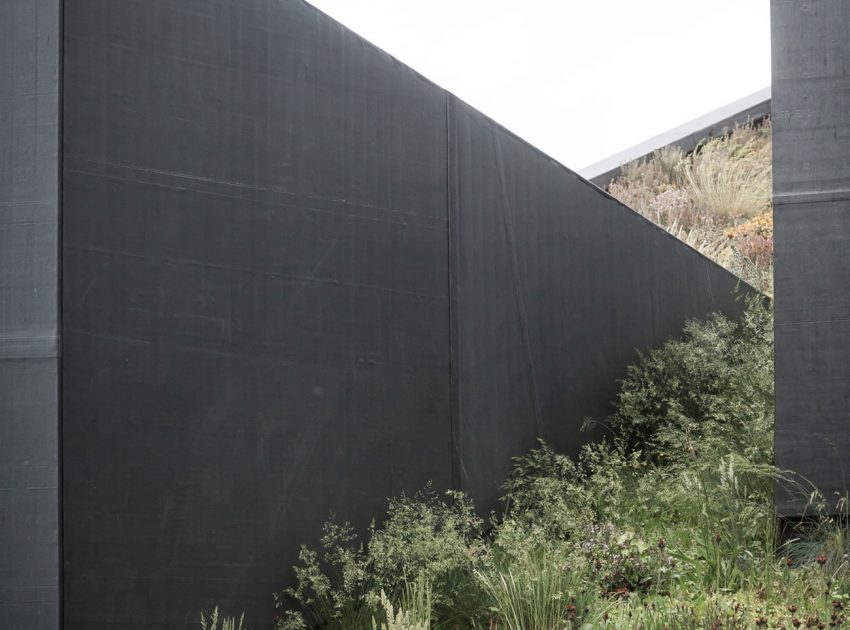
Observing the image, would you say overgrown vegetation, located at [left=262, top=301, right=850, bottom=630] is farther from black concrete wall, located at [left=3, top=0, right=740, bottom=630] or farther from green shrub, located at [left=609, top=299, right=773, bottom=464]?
black concrete wall, located at [left=3, top=0, right=740, bottom=630]

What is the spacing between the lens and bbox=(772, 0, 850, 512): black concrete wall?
4.82 m

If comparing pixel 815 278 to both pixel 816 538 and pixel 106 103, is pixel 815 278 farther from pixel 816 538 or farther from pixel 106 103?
pixel 106 103

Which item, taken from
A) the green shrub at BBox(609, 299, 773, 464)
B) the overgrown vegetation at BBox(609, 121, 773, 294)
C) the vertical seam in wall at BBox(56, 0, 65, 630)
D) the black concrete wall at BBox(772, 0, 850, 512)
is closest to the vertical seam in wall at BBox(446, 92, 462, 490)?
the green shrub at BBox(609, 299, 773, 464)

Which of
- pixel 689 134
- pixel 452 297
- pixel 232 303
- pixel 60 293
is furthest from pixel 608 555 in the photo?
pixel 689 134

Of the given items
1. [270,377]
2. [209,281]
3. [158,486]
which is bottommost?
[158,486]

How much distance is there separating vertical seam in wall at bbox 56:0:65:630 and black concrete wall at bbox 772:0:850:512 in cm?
338

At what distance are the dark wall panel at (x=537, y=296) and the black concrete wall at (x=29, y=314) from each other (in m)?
2.36

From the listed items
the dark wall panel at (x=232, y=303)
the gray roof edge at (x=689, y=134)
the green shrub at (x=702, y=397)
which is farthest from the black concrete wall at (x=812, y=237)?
the gray roof edge at (x=689, y=134)

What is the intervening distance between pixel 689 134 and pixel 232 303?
37.6ft

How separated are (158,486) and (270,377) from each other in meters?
0.75

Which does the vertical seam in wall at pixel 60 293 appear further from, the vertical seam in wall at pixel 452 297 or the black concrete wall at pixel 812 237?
the black concrete wall at pixel 812 237

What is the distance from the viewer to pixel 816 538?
15.4 feet

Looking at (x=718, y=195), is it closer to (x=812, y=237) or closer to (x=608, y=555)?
(x=812, y=237)

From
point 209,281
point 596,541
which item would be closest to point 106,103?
point 209,281
